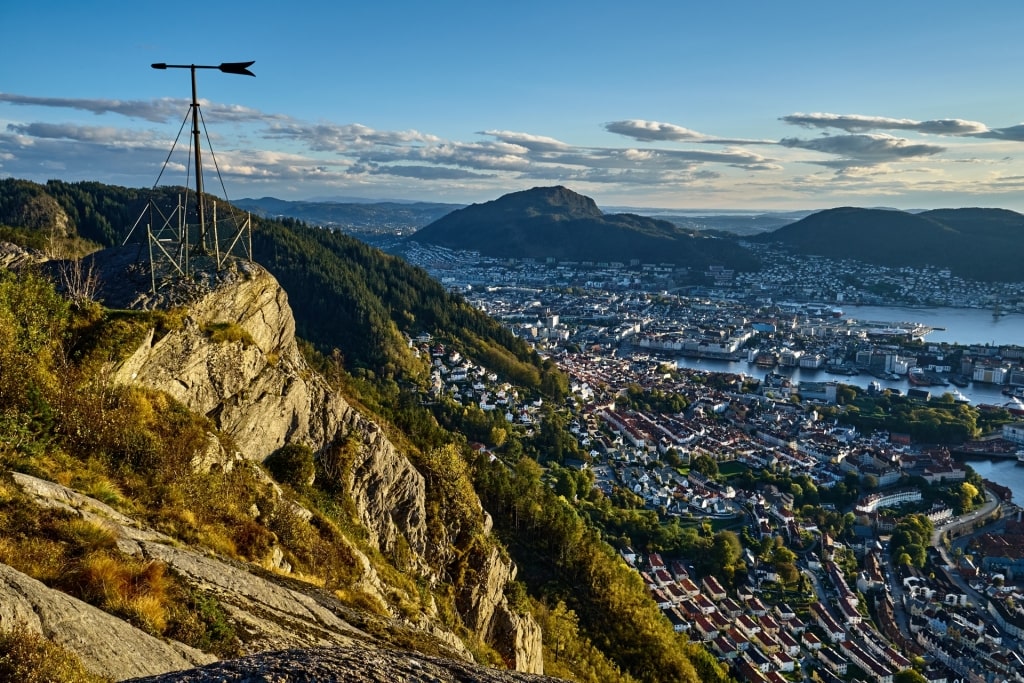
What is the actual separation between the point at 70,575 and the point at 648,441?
36.0 metres

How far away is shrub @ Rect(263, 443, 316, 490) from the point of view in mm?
9203

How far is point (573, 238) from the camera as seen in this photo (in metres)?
155

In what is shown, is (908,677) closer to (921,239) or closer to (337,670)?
(337,670)

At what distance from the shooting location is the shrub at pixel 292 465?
9.20 meters

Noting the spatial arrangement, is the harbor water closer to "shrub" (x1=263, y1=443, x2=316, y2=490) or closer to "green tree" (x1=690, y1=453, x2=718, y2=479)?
"green tree" (x1=690, y1=453, x2=718, y2=479)

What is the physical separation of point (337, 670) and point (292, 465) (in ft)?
22.3

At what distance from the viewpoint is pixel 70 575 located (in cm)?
381

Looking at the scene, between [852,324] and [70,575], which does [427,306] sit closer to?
[70,575]

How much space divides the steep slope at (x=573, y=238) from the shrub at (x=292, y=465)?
128 metres

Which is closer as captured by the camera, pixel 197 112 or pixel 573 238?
pixel 197 112

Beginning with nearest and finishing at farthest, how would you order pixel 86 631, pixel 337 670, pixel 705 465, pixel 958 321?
pixel 337 670 → pixel 86 631 → pixel 705 465 → pixel 958 321

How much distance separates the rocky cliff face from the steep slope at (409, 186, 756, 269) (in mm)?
126034

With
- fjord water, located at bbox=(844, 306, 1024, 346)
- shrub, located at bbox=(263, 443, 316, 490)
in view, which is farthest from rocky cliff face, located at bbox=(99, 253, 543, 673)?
fjord water, located at bbox=(844, 306, 1024, 346)

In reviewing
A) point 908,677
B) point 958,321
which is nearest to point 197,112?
point 908,677
